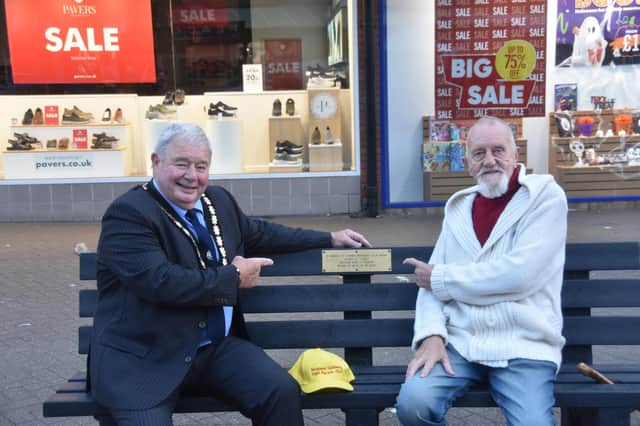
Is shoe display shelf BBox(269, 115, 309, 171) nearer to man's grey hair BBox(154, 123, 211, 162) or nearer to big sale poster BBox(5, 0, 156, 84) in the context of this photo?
big sale poster BBox(5, 0, 156, 84)

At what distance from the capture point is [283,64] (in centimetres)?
958

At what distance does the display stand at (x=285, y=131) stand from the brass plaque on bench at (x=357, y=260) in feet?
20.3

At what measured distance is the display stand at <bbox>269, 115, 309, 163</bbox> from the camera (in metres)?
9.65

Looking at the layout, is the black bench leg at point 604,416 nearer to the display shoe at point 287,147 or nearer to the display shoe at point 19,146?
the display shoe at point 287,147

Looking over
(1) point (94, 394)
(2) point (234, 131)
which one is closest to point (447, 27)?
(2) point (234, 131)

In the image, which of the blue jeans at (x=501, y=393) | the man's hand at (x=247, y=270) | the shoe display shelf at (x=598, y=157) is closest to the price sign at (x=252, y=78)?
the shoe display shelf at (x=598, y=157)

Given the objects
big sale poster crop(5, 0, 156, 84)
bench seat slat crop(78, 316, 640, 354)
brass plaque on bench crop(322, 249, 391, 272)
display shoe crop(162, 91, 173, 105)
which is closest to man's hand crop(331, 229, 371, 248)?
brass plaque on bench crop(322, 249, 391, 272)

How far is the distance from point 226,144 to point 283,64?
1.20m

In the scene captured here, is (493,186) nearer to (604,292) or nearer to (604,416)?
(604,292)

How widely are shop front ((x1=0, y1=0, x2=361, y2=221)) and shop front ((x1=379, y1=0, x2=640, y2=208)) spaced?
2.04ft

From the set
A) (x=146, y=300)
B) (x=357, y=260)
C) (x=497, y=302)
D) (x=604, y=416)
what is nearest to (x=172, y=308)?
(x=146, y=300)

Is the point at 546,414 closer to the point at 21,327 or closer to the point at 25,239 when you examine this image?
the point at 21,327

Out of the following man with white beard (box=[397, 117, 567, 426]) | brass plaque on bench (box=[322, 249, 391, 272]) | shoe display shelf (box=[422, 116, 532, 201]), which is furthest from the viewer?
shoe display shelf (box=[422, 116, 532, 201])

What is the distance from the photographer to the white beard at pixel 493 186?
3.17m
